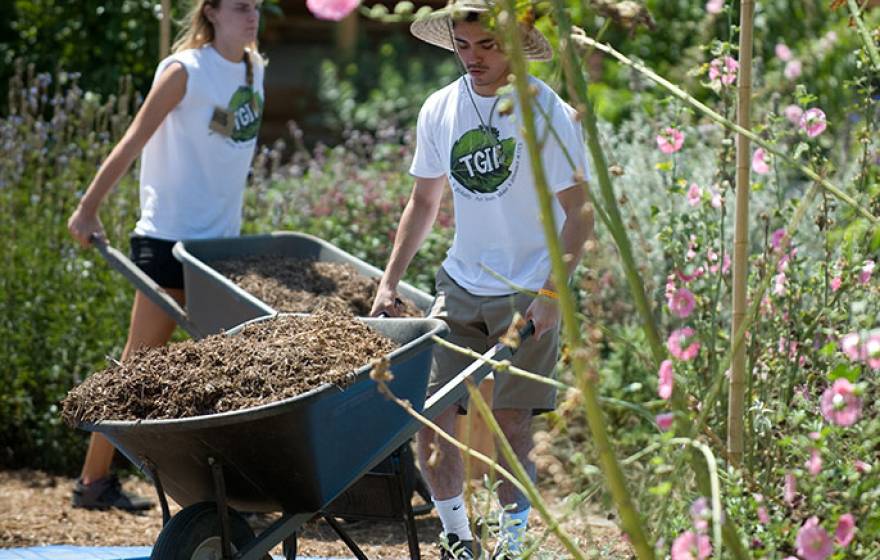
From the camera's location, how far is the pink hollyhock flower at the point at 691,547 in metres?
1.76

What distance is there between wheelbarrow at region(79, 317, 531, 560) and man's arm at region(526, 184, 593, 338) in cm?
23

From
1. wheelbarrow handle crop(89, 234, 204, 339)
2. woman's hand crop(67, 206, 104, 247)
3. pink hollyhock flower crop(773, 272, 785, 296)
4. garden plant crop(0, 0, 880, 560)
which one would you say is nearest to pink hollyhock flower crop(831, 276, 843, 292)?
garden plant crop(0, 0, 880, 560)

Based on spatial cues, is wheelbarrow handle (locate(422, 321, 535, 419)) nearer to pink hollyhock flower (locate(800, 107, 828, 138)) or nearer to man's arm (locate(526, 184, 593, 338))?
man's arm (locate(526, 184, 593, 338))

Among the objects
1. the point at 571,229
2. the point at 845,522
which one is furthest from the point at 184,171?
the point at 845,522

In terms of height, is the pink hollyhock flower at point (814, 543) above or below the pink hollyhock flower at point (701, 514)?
below

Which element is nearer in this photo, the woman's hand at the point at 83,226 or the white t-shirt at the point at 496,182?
the white t-shirt at the point at 496,182

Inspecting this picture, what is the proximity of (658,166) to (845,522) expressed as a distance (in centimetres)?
160

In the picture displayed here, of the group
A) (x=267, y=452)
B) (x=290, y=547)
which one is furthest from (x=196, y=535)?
(x=290, y=547)

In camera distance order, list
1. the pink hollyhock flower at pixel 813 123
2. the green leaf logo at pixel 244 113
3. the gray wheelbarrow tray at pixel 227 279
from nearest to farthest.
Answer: the pink hollyhock flower at pixel 813 123, the gray wheelbarrow tray at pixel 227 279, the green leaf logo at pixel 244 113

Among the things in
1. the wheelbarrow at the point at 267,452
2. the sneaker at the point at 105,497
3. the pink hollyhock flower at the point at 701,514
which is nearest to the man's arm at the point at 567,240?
the wheelbarrow at the point at 267,452

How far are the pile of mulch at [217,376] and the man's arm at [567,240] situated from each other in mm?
422

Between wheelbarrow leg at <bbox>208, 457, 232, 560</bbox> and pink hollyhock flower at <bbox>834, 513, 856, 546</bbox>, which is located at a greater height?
pink hollyhock flower at <bbox>834, 513, 856, 546</bbox>

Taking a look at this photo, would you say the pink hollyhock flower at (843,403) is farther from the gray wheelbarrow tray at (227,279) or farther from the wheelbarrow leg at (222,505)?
the gray wheelbarrow tray at (227,279)

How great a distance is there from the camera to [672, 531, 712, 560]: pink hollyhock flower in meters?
1.76
